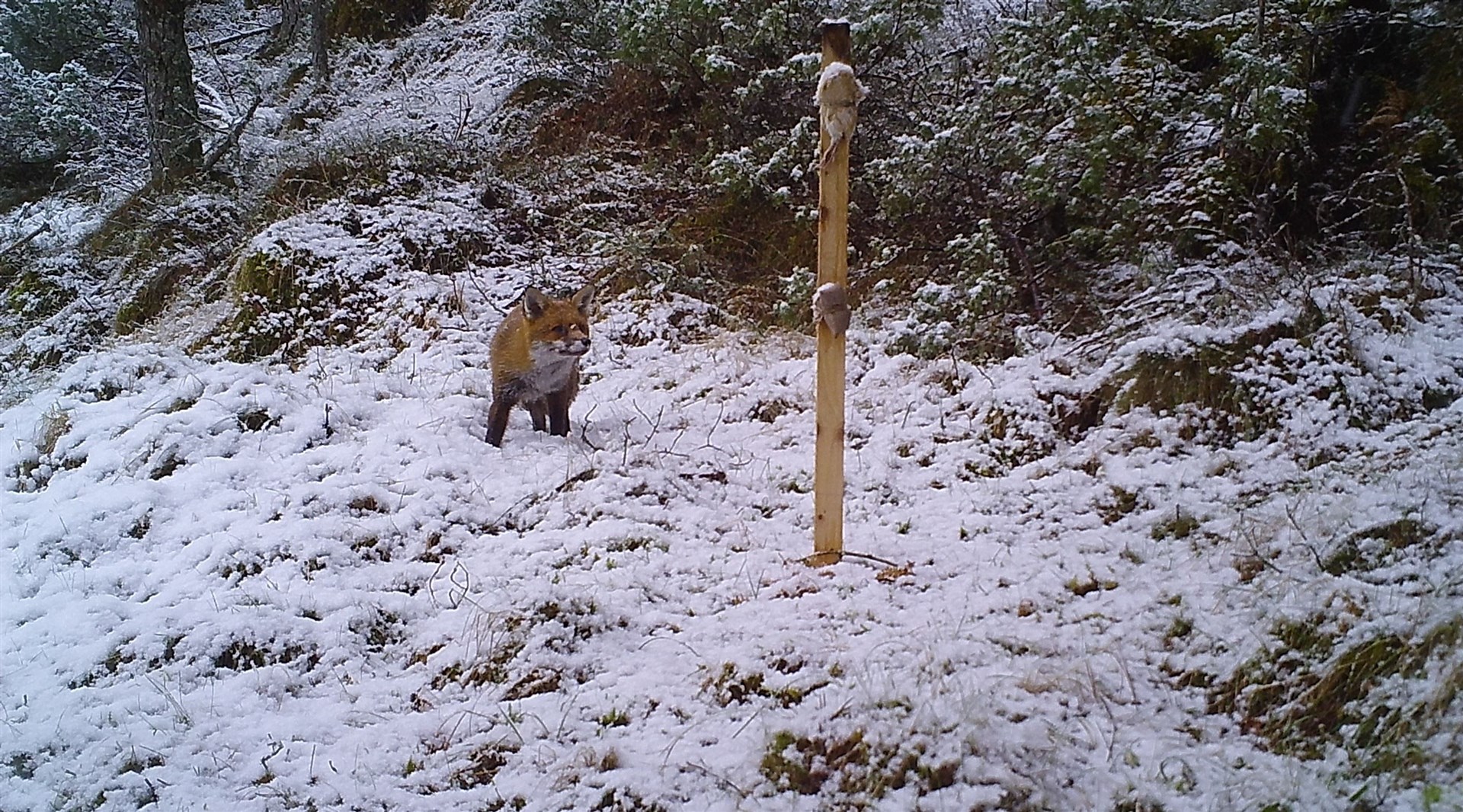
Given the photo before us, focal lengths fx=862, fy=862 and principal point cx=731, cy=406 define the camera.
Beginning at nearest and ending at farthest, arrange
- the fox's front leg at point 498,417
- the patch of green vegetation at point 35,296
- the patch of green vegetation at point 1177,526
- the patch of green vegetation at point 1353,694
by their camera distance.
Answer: the patch of green vegetation at point 1353,694, the patch of green vegetation at point 1177,526, the fox's front leg at point 498,417, the patch of green vegetation at point 35,296

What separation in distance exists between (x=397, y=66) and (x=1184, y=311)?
41.9 feet

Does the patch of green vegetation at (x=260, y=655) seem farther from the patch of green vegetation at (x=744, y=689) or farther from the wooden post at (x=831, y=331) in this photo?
the wooden post at (x=831, y=331)

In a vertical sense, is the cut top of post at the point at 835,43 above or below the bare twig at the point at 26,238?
above

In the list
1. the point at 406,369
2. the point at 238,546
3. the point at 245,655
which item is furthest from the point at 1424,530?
the point at 406,369

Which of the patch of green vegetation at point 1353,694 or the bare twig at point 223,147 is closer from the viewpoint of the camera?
the patch of green vegetation at point 1353,694

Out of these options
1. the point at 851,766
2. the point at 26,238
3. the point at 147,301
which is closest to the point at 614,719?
the point at 851,766

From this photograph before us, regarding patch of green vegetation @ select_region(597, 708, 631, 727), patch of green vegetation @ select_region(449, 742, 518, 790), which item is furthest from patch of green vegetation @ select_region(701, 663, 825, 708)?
patch of green vegetation @ select_region(449, 742, 518, 790)

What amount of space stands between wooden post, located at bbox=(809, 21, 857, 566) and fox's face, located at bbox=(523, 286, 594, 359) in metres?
2.53

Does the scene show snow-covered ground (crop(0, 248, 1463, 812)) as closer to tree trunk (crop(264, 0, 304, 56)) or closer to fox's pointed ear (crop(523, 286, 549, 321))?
fox's pointed ear (crop(523, 286, 549, 321))

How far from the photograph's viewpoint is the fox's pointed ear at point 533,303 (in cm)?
616

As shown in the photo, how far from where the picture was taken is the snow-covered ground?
323 cm

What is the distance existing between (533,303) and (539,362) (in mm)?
433

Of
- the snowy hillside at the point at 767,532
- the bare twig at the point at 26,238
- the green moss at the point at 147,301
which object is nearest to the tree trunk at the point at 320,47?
the bare twig at the point at 26,238

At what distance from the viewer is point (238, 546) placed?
475cm
